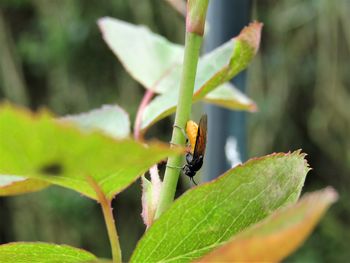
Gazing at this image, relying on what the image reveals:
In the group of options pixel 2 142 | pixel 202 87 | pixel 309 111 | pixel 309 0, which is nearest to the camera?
pixel 2 142

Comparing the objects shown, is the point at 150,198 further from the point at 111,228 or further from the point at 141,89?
the point at 141,89

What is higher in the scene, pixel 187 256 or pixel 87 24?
pixel 87 24

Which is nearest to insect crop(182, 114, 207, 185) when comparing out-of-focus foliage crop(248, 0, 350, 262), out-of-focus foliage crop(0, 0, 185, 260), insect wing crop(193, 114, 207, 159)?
insect wing crop(193, 114, 207, 159)

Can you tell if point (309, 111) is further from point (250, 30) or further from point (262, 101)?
point (250, 30)

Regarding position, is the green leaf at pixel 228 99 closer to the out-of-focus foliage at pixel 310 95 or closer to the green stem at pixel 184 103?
the green stem at pixel 184 103

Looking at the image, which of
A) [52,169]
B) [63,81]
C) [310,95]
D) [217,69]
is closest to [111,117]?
[217,69]

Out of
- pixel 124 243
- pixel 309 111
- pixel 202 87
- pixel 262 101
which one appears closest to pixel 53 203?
pixel 124 243

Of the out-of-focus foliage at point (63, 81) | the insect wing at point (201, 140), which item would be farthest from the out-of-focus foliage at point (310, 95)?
the insect wing at point (201, 140)
